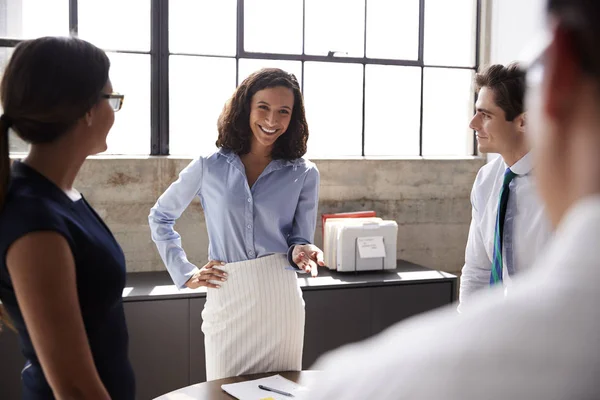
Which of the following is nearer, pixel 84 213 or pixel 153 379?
pixel 84 213

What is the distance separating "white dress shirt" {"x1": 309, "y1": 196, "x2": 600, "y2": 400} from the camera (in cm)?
32

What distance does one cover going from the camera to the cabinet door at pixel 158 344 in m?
3.31

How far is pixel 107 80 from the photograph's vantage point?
4.52 feet

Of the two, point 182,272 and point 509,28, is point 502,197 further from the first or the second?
point 509,28

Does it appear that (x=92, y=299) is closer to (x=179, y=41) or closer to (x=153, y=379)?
(x=153, y=379)

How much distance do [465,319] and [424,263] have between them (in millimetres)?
4292

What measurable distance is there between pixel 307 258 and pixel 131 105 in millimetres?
1974

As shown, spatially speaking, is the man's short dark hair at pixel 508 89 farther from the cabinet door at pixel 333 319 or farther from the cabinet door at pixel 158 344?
the cabinet door at pixel 158 344

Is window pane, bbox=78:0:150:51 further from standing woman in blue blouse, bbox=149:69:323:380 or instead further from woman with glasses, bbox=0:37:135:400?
woman with glasses, bbox=0:37:135:400

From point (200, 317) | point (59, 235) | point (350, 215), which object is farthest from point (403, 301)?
point (59, 235)

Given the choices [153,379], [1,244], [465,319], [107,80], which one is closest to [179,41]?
[153,379]

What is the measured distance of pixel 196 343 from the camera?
3404 mm

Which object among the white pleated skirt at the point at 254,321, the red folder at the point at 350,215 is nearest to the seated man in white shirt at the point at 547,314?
the white pleated skirt at the point at 254,321

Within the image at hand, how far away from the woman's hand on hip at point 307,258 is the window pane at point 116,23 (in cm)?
203
